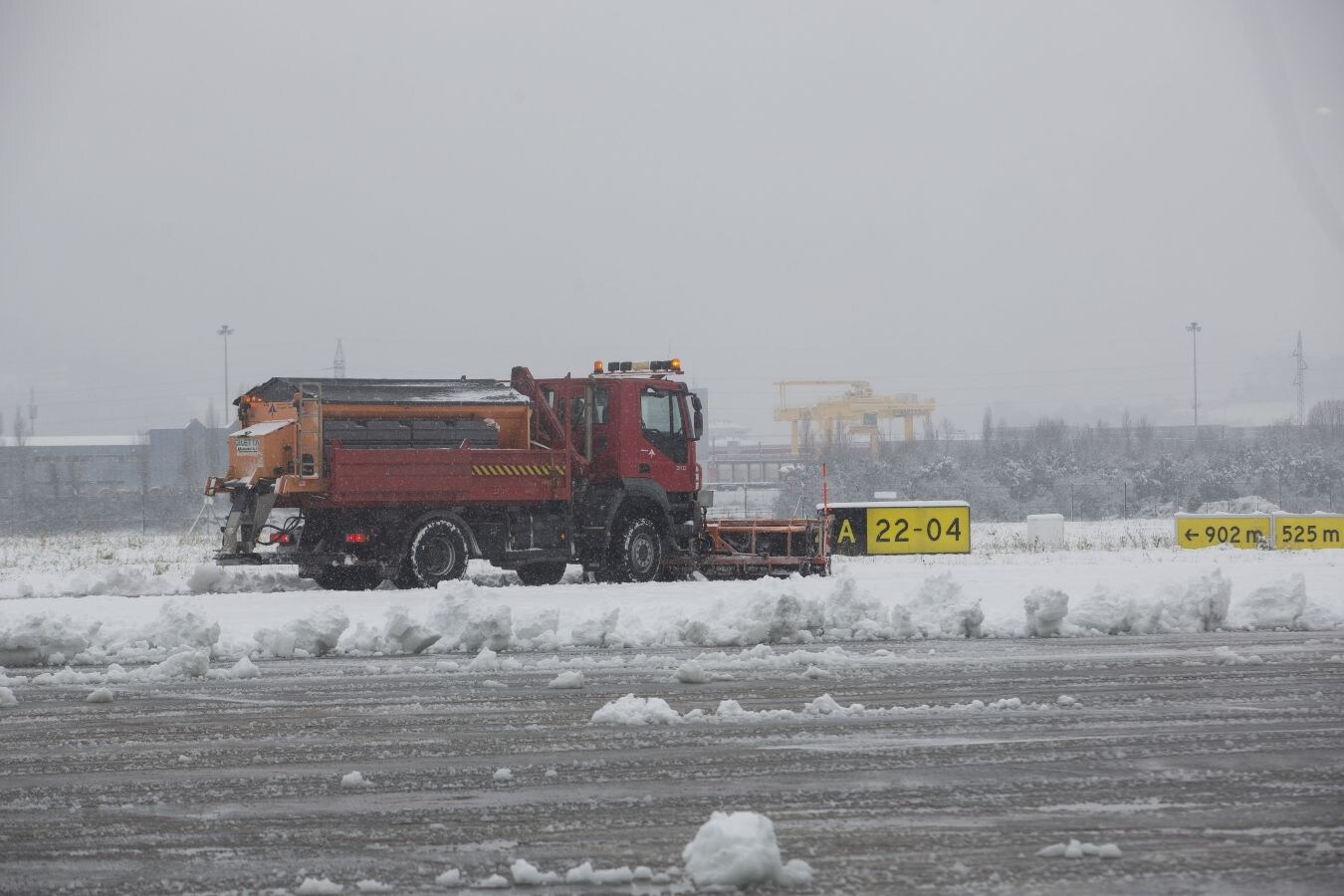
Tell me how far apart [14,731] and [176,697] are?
5.47ft

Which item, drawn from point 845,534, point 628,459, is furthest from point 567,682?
point 845,534

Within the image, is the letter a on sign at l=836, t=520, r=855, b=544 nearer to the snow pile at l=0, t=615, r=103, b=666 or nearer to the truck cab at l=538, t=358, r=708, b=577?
the truck cab at l=538, t=358, r=708, b=577

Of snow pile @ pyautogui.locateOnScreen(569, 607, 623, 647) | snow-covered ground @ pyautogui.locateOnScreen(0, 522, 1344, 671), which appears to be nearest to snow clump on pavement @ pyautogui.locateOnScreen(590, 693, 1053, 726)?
snow-covered ground @ pyautogui.locateOnScreen(0, 522, 1344, 671)

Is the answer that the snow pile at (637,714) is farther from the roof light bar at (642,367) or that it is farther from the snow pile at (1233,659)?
→ the roof light bar at (642,367)

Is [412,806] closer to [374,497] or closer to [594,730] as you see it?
[594,730]

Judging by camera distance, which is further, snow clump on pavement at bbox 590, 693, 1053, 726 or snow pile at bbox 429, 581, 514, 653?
snow pile at bbox 429, 581, 514, 653

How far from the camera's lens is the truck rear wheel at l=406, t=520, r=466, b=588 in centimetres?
2122

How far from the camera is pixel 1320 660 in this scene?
1260 cm

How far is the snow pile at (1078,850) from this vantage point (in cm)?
584

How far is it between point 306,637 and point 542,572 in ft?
31.2

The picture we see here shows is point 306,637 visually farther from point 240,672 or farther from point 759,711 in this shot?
point 759,711

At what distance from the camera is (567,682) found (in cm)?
Answer: 1126

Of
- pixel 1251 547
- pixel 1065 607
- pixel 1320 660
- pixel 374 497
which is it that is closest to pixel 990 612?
pixel 1065 607

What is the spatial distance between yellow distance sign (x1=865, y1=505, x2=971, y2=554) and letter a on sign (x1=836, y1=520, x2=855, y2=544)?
0.69 metres
